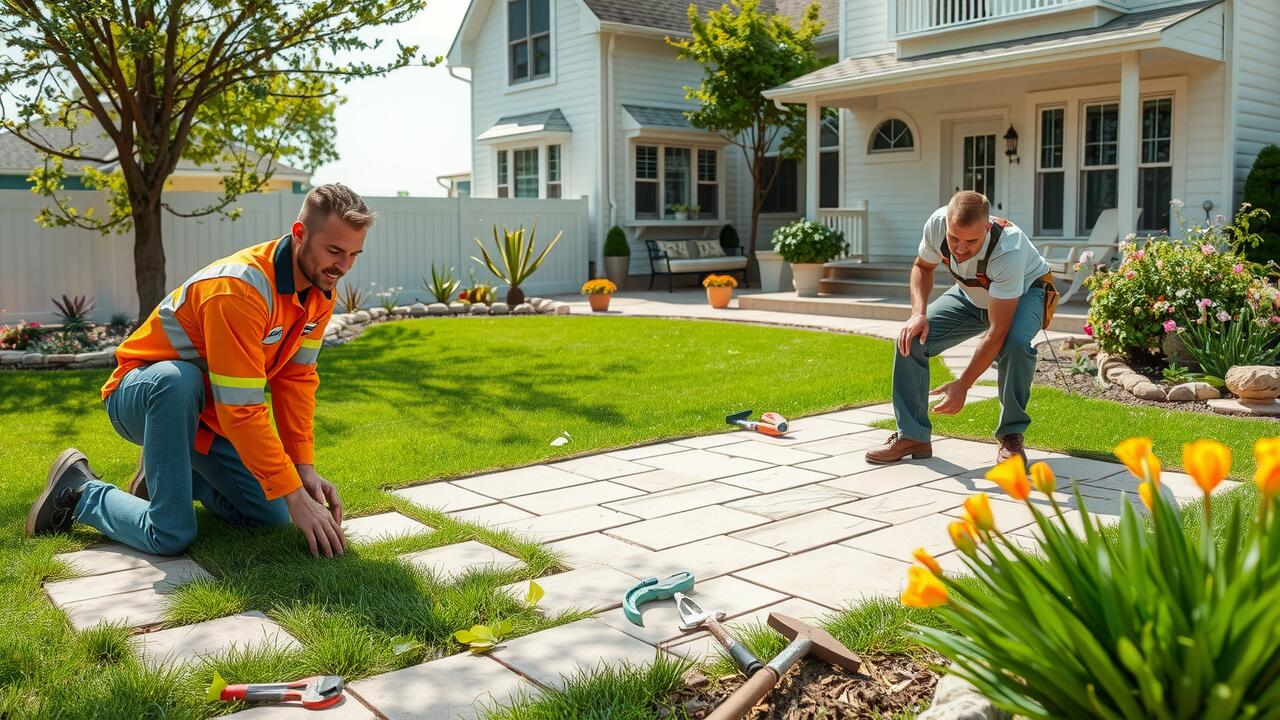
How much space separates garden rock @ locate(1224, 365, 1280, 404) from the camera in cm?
667

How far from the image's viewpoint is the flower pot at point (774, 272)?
56.1 ft

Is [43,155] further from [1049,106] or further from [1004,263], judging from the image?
[1004,263]

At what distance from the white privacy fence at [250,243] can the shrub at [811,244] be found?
4.82 meters

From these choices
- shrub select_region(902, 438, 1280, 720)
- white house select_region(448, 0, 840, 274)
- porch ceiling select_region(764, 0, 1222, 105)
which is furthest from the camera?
white house select_region(448, 0, 840, 274)

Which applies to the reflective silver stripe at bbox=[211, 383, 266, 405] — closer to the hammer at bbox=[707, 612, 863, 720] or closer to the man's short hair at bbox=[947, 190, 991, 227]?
the hammer at bbox=[707, 612, 863, 720]

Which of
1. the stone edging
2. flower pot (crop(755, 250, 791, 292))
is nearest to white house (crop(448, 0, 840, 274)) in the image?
flower pot (crop(755, 250, 791, 292))

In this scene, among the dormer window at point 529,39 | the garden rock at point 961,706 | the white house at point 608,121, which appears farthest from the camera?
the dormer window at point 529,39

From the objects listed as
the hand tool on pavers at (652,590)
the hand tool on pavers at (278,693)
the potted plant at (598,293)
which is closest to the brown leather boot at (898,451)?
the hand tool on pavers at (652,590)

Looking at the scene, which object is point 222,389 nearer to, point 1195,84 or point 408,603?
point 408,603

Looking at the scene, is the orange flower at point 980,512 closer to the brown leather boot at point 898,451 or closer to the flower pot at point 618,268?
the brown leather boot at point 898,451

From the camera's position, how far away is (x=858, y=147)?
57.1ft

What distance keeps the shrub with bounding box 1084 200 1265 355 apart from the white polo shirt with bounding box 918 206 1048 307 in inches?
109

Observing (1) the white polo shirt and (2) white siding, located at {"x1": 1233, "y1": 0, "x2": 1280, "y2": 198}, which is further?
(2) white siding, located at {"x1": 1233, "y1": 0, "x2": 1280, "y2": 198}

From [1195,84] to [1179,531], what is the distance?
1357 cm
